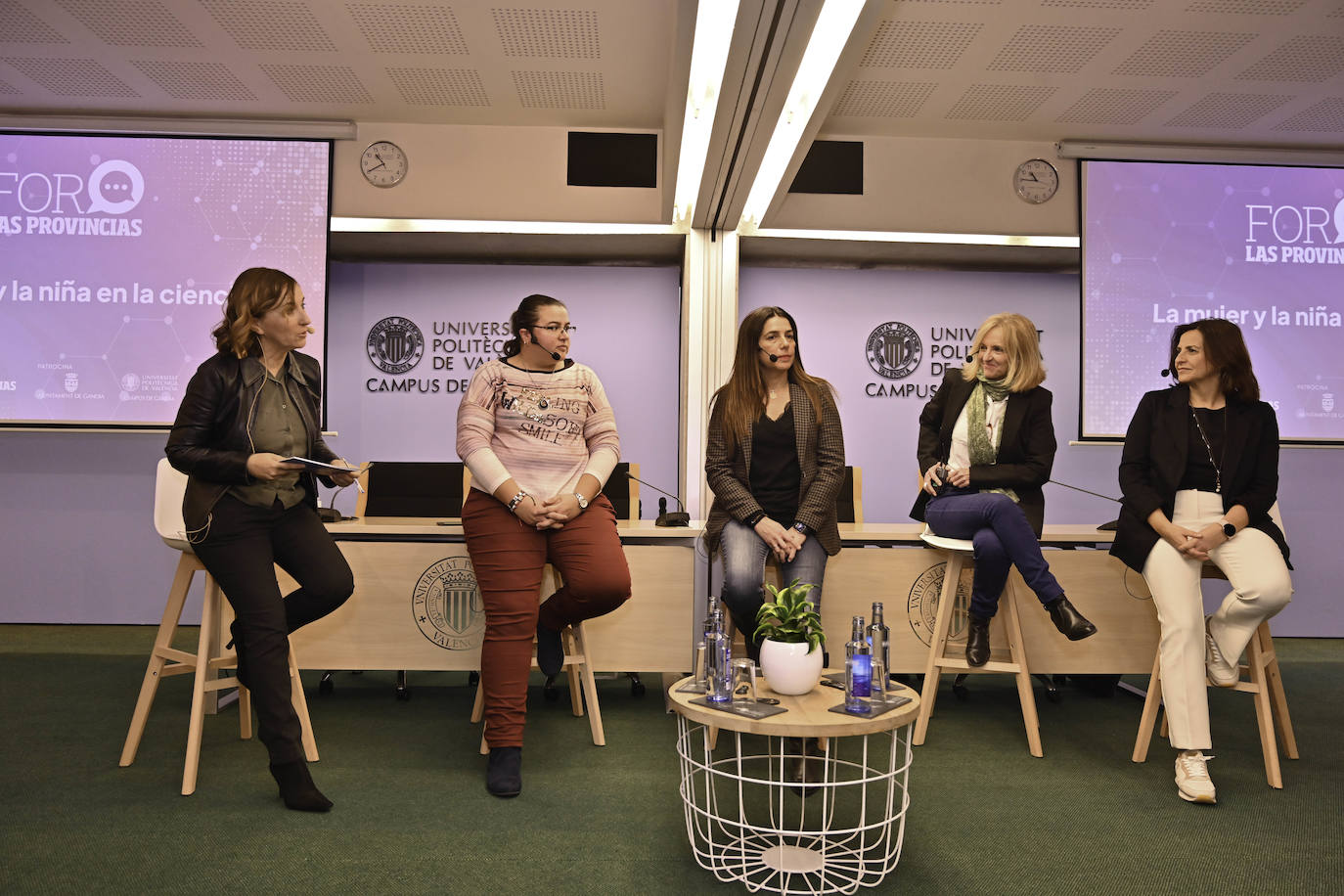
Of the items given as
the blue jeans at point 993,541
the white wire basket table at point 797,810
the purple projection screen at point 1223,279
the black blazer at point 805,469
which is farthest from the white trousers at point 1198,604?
the purple projection screen at point 1223,279

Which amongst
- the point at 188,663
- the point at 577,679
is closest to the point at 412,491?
the point at 577,679

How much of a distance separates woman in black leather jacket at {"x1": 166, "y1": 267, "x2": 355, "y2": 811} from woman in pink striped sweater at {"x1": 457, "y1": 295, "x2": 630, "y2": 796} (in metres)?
0.41

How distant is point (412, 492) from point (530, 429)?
1437mm

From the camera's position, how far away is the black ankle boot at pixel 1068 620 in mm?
2824

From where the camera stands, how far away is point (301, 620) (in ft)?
9.04

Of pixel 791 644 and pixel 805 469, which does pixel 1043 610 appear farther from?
pixel 791 644

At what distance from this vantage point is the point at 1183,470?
289 cm

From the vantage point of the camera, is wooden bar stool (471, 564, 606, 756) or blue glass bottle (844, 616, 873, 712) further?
wooden bar stool (471, 564, 606, 756)

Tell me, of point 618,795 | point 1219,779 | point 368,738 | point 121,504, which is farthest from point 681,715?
point 121,504

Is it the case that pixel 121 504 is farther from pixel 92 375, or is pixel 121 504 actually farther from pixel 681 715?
pixel 681 715

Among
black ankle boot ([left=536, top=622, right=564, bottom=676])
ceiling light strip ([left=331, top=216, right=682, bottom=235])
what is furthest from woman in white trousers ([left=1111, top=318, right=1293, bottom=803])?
ceiling light strip ([left=331, top=216, right=682, bottom=235])

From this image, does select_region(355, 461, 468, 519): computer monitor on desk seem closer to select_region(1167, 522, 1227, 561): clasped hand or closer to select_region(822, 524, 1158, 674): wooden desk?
select_region(822, 524, 1158, 674): wooden desk

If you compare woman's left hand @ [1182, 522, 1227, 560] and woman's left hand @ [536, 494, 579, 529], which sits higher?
woman's left hand @ [536, 494, 579, 529]

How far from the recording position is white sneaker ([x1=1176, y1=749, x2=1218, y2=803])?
8.26 feet
